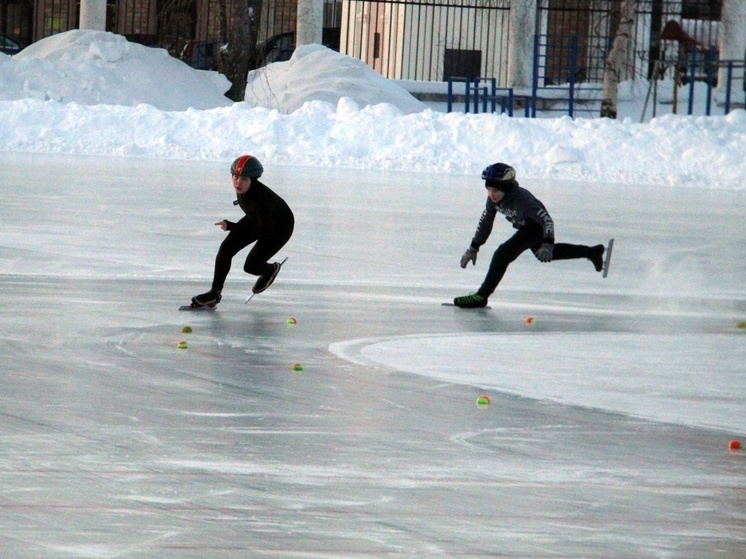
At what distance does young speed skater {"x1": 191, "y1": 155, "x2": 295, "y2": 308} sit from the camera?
909 centimetres

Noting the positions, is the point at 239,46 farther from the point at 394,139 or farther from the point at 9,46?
the point at 9,46

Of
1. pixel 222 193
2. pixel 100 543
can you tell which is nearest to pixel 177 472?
pixel 100 543

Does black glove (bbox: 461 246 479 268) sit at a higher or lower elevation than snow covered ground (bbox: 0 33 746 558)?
higher

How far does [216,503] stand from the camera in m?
4.49

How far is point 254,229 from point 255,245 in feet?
0.35

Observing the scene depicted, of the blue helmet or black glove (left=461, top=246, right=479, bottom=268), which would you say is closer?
the blue helmet

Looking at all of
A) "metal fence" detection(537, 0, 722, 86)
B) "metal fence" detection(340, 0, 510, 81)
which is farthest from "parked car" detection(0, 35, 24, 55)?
"metal fence" detection(537, 0, 722, 86)

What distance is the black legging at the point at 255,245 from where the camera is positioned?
9.36m

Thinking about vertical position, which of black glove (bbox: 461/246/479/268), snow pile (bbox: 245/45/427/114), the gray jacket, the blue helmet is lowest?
black glove (bbox: 461/246/479/268)

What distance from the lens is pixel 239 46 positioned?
1220 inches

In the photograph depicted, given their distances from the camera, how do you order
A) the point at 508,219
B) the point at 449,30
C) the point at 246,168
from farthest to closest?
1. the point at 449,30
2. the point at 508,219
3. the point at 246,168

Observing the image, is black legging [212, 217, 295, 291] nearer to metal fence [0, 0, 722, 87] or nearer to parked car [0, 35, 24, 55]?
metal fence [0, 0, 722, 87]

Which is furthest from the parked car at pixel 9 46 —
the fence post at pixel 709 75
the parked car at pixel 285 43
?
the fence post at pixel 709 75

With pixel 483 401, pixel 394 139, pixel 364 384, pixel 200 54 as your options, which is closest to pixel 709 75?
pixel 394 139
